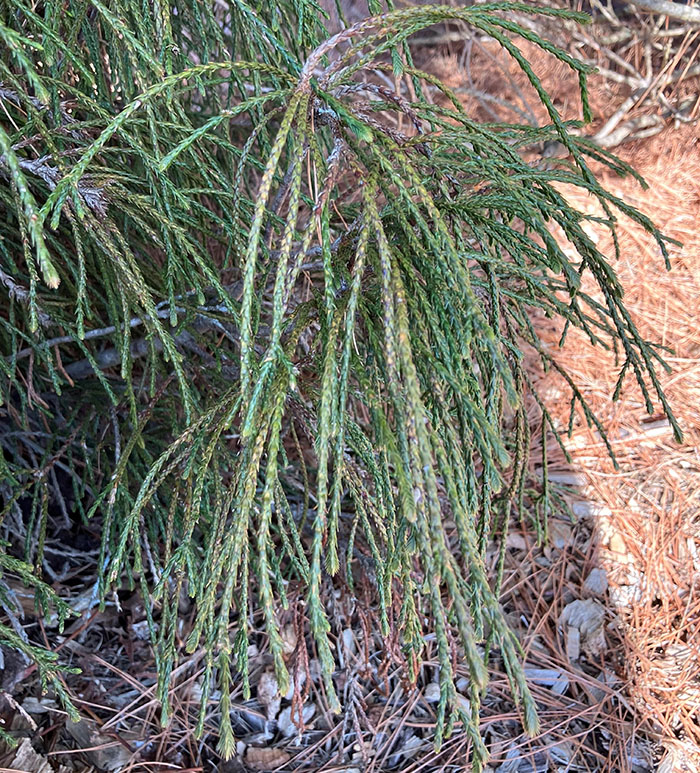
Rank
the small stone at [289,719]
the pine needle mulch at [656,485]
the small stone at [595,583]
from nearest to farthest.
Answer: the small stone at [289,719], the pine needle mulch at [656,485], the small stone at [595,583]

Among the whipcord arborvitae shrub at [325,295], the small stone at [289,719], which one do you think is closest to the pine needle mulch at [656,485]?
the whipcord arborvitae shrub at [325,295]

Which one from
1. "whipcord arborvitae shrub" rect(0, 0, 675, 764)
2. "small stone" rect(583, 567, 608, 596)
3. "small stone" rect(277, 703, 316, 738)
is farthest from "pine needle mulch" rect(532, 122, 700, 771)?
"small stone" rect(277, 703, 316, 738)

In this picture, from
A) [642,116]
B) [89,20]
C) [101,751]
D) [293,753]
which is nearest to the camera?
[89,20]

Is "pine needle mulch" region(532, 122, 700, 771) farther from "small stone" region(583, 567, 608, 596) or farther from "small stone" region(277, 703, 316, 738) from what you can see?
"small stone" region(277, 703, 316, 738)

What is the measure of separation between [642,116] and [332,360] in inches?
139

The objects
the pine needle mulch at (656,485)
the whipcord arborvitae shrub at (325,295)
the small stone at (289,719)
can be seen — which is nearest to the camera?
the whipcord arborvitae shrub at (325,295)

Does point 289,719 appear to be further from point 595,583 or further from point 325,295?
point 325,295

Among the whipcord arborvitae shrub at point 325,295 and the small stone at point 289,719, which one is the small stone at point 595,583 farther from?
the small stone at point 289,719

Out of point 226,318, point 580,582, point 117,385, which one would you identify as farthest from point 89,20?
point 580,582

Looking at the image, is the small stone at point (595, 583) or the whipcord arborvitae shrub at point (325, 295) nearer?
the whipcord arborvitae shrub at point (325, 295)

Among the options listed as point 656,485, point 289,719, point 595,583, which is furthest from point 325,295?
point 656,485

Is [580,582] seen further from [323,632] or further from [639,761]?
[323,632]

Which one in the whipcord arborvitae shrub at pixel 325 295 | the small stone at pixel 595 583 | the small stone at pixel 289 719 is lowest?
the small stone at pixel 289 719

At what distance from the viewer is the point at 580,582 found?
2191 mm
